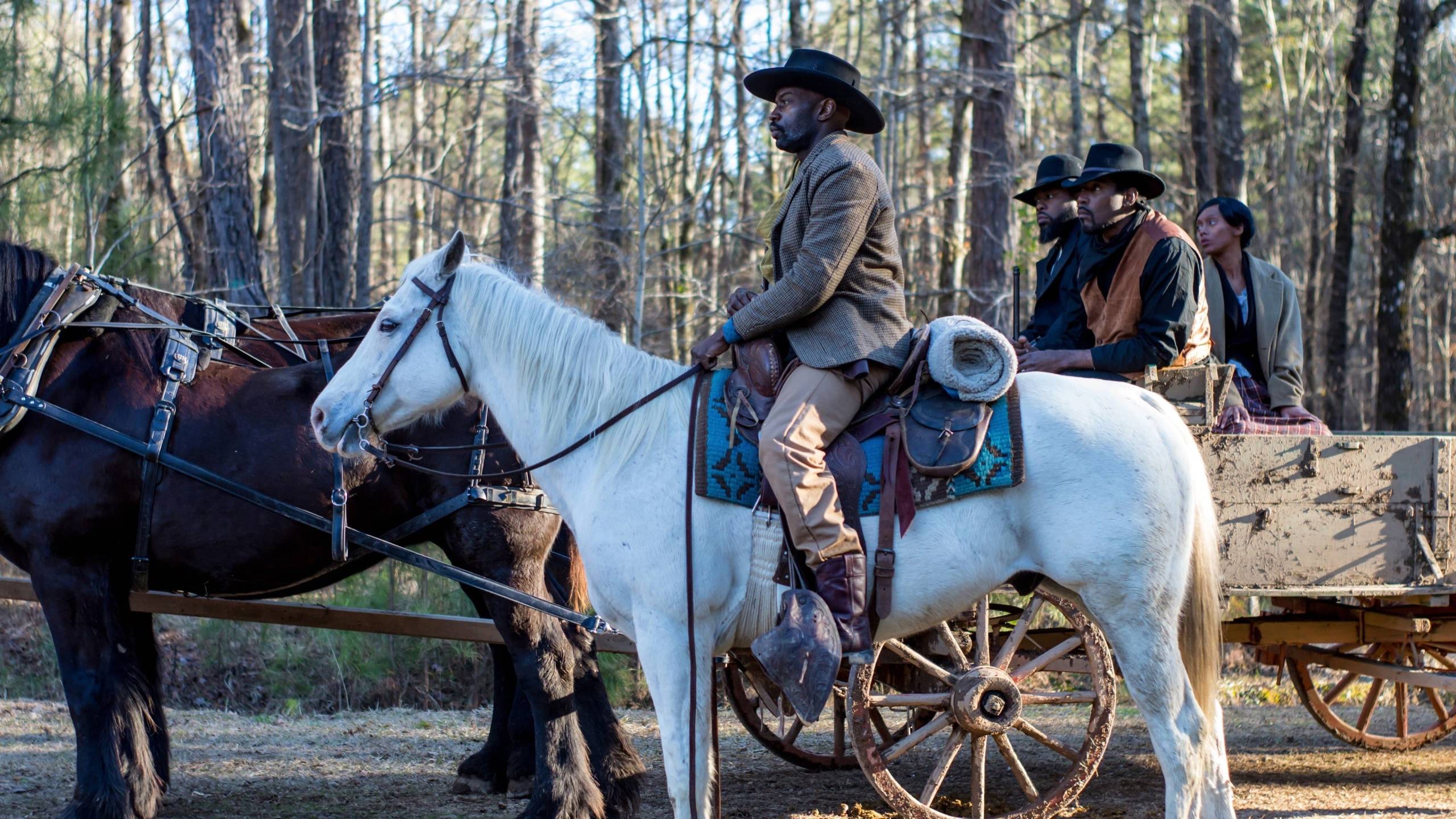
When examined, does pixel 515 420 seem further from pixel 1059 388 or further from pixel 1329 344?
pixel 1329 344

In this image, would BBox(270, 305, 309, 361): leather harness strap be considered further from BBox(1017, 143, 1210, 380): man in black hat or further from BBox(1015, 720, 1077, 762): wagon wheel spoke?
BBox(1015, 720, 1077, 762): wagon wheel spoke

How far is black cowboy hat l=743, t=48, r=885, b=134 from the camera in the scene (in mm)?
3691

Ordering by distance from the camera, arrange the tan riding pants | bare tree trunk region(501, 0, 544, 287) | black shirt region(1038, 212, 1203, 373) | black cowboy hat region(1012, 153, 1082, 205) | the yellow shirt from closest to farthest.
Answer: the tan riding pants
the yellow shirt
black shirt region(1038, 212, 1203, 373)
black cowboy hat region(1012, 153, 1082, 205)
bare tree trunk region(501, 0, 544, 287)

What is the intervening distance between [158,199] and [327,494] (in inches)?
526

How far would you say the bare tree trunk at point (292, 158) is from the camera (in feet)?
33.4

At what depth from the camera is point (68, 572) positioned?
4.44 meters

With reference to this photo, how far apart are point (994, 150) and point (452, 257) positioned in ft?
27.5

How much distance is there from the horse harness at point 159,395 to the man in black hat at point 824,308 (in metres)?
1.33

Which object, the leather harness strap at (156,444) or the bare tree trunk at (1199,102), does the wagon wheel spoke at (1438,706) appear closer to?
the leather harness strap at (156,444)

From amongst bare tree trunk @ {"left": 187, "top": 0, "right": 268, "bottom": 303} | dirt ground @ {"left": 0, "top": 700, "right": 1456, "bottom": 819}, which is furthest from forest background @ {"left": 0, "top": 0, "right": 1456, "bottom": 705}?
dirt ground @ {"left": 0, "top": 700, "right": 1456, "bottom": 819}

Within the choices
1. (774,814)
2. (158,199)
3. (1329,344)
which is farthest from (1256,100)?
(774,814)

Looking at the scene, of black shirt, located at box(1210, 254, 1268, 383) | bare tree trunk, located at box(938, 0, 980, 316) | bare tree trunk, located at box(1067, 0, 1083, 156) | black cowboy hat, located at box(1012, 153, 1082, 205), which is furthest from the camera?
bare tree trunk, located at box(1067, 0, 1083, 156)

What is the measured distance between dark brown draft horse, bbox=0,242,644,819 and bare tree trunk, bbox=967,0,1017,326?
7.03 meters

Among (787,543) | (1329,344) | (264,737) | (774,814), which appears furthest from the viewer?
(1329,344)
